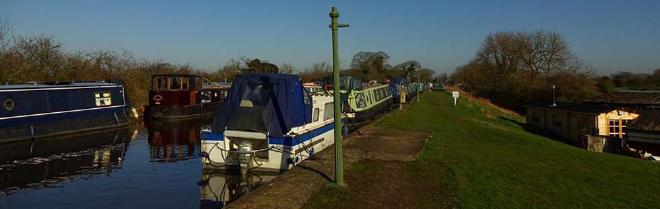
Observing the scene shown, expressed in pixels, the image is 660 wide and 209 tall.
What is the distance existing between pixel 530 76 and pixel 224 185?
53.9 m

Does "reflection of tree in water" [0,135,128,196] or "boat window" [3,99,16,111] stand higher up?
"boat window" [3,99,16,111]

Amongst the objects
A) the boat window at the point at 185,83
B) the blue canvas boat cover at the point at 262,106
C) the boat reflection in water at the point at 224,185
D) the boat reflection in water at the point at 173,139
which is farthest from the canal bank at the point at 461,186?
the boat window at the point at 185,83

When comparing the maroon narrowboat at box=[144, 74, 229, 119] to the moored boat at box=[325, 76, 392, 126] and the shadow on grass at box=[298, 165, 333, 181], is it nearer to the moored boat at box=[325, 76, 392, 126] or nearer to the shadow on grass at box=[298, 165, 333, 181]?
the moored boat at box=[325, 76, 392, 126]

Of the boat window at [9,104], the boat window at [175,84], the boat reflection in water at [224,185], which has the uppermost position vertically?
the boat window at [175,84]

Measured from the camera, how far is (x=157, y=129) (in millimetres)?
26922

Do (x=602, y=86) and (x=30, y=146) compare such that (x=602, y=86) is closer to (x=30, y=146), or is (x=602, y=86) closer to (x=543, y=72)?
(x=543, y=72)

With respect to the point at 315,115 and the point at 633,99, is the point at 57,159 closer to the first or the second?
the point at 315,115

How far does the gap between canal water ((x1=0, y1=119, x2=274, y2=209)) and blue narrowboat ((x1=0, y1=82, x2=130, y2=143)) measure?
1.11 m

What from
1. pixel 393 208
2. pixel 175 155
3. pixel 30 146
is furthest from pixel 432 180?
pixel 30 146

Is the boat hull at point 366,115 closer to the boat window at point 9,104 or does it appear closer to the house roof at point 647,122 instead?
the boat window at point 9,104

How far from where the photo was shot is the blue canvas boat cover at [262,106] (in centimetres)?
1311

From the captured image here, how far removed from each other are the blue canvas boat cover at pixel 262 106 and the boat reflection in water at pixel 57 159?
13.5 feet

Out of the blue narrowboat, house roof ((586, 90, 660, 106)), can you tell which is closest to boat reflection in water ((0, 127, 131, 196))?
the blue narrowboat

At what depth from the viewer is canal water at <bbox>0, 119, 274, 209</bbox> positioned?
1112 centimetres
